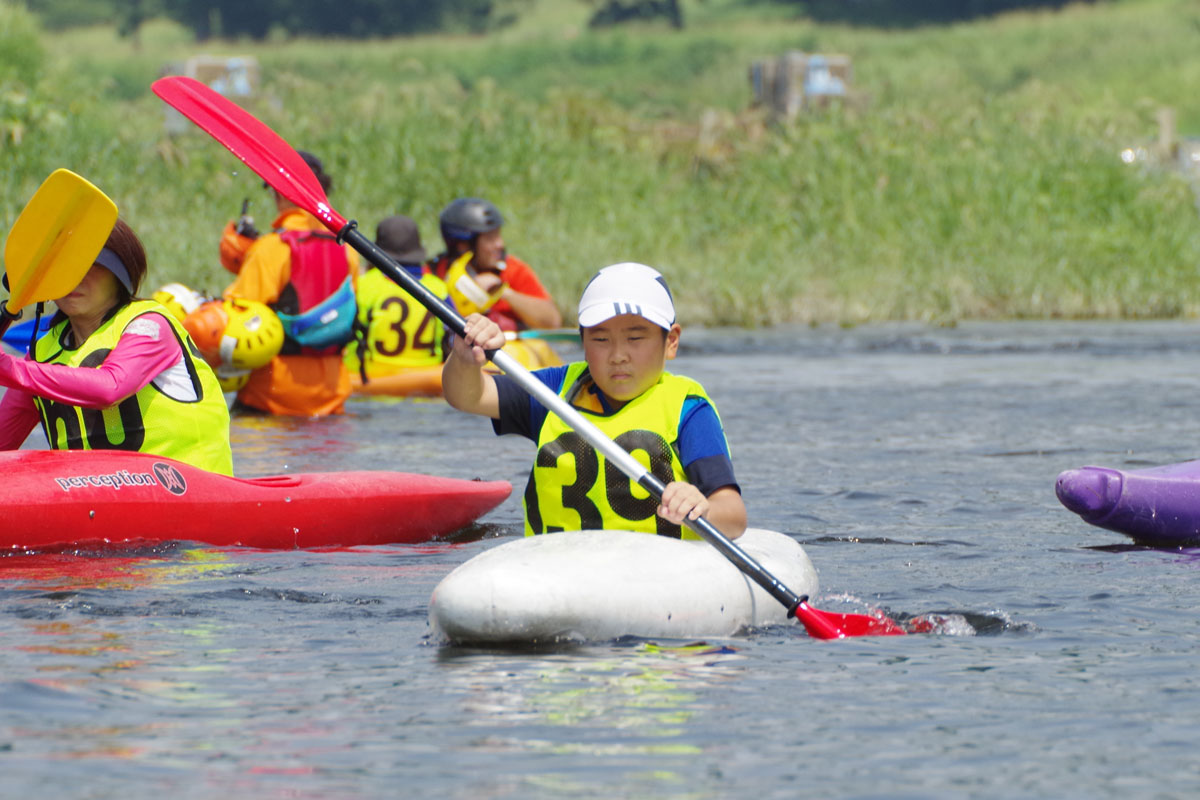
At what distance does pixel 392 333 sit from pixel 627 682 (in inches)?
266

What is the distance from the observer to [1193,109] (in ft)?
115

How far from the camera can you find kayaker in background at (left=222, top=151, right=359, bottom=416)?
8875 millimetres

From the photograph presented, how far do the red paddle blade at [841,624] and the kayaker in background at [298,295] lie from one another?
15.6ft

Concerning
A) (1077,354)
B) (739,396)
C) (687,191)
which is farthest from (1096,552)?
(687,191)

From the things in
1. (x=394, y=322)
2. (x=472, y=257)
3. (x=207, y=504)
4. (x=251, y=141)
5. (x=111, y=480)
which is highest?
(x=251, y=141)

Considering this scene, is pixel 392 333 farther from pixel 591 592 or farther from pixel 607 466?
pixel 591 592

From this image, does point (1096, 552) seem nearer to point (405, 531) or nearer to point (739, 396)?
point (405, 531)

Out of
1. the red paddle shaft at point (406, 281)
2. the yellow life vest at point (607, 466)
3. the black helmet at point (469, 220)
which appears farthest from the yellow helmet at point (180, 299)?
the yellow life vest at point (607, 466)

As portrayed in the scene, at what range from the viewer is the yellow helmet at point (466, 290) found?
33.6 ft

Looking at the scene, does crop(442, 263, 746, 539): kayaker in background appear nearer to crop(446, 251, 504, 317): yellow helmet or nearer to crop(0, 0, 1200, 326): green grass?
crop(446, 251, 504, 317): yellow helmet

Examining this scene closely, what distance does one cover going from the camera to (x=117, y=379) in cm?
523

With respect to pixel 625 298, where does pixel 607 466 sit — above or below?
below

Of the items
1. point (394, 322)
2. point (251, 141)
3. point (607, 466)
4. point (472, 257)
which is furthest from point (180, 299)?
point (607, 466)

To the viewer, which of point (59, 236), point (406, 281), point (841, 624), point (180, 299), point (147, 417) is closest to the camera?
point (841, 624)
